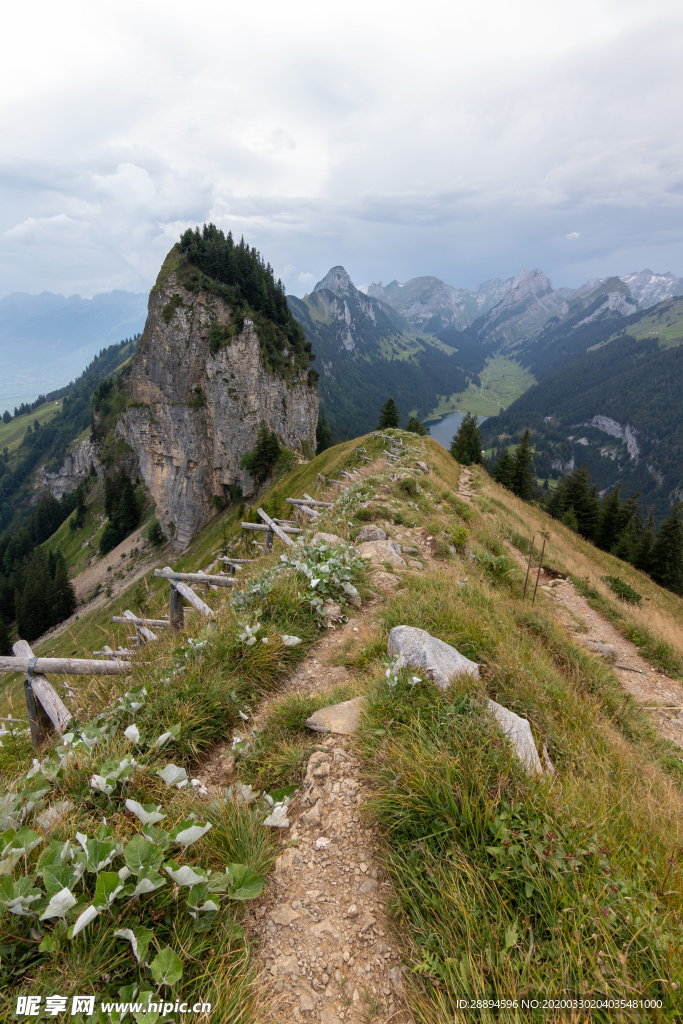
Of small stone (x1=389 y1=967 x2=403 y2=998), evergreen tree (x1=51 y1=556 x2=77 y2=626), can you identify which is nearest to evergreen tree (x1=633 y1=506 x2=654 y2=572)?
small stone (x1=389 y1=967 x2=403 y2=998)

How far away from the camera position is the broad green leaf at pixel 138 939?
6.51 ft

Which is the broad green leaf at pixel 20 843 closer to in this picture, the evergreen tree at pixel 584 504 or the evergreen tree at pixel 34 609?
the evergreen tree at pixel 584 504

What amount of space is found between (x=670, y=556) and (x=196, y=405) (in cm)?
6848

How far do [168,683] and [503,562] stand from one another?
9.51 metres

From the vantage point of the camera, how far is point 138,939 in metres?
2.06

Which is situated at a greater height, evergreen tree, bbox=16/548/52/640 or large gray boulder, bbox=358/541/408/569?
large gray boulder, bbox=358/541/408/569

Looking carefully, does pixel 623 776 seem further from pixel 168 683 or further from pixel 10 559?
pixel 10 559

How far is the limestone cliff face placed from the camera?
67500 millimetres

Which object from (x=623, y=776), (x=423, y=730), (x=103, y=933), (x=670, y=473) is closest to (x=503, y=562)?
(x=623, y=776)

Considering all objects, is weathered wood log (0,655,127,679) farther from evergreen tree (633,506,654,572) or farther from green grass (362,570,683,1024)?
evergreen tree (633,506,654,572)

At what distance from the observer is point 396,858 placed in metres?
2.86

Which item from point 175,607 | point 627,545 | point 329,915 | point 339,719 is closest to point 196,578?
point 175,607

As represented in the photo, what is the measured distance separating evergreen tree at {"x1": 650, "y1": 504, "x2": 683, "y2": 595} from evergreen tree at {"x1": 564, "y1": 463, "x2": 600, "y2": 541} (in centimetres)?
745

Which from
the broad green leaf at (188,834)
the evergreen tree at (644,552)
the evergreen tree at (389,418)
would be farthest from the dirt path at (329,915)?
the evergreen tree at (389,418)
